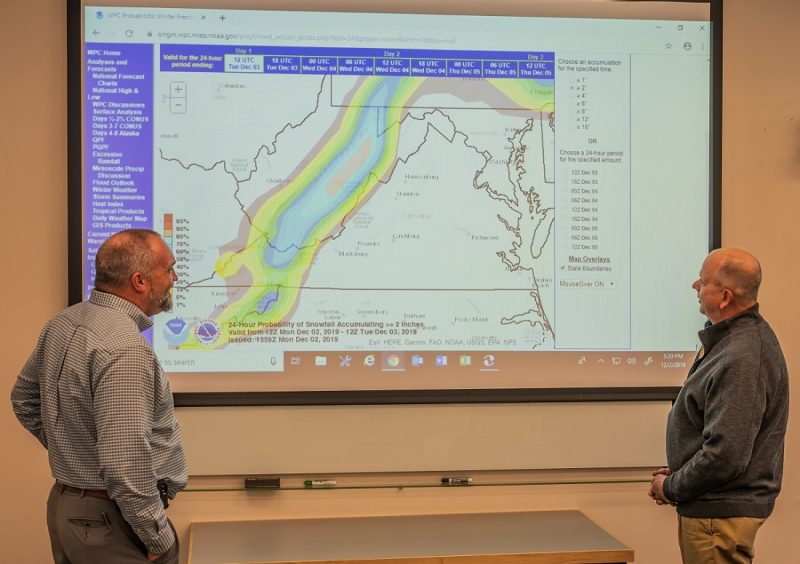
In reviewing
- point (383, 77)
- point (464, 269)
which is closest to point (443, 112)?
point (383, 77)

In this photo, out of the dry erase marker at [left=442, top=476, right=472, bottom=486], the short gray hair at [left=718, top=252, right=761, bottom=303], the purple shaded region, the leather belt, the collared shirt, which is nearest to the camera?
the collared shirt

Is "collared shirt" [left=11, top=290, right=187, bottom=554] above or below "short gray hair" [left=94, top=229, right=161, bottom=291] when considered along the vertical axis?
below

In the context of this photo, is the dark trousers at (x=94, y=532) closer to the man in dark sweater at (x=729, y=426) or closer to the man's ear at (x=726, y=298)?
the man in dark sweater at (x=729, y=426)

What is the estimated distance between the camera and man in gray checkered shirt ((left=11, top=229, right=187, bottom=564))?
6.55ft

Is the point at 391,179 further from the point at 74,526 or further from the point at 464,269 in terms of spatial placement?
the point at 74,526

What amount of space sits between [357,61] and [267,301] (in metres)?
1.00

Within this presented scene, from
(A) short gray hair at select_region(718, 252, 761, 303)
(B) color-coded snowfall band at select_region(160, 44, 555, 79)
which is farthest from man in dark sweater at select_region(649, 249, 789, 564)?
(B) color-coded snowfall band at select_region(160, 44, 555, 79)

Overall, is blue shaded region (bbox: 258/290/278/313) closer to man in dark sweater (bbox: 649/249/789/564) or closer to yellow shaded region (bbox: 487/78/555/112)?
yellow shaded region (bbox: 487/78/555/112)

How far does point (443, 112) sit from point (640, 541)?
192 centimetres

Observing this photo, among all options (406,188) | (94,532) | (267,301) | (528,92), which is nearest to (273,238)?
(267,301)

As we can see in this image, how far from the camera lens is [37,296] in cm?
298

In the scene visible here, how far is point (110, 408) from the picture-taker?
1.99m

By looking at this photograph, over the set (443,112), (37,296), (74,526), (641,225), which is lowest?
(74,526)

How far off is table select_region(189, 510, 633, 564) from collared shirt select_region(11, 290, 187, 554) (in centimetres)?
63
